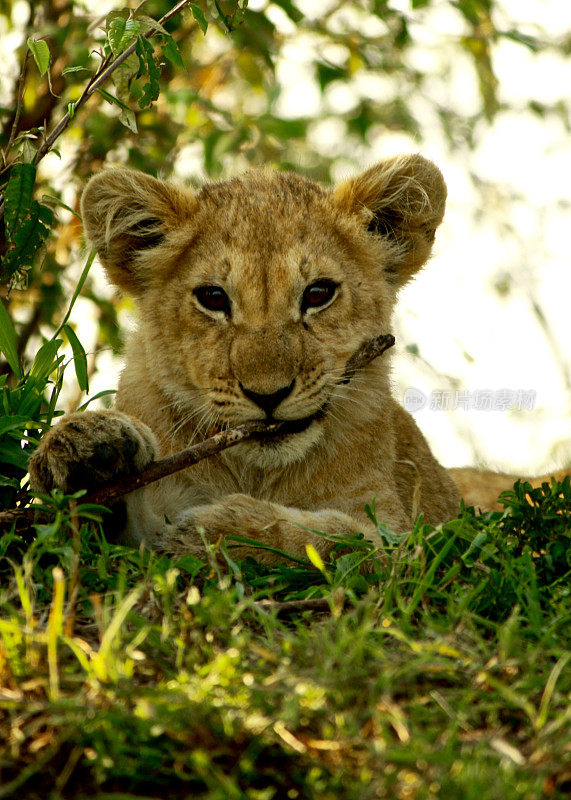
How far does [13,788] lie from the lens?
1735mm

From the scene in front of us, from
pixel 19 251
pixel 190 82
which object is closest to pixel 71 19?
pixel 190 82

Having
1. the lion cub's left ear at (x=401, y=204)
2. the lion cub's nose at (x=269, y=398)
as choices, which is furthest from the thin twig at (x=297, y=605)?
the lion cub's left ear at (x=401, y=204)

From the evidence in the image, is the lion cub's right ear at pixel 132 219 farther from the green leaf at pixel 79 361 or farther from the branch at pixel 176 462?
the branch at pixel 176 462

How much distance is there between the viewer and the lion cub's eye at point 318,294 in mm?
3947

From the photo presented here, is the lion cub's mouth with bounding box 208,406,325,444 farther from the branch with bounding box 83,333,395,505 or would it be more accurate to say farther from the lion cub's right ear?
the lion cub's right ear

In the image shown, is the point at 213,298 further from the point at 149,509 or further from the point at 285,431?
the point at 149,509

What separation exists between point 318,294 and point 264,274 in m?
0.25

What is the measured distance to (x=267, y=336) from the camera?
3730 millimetres

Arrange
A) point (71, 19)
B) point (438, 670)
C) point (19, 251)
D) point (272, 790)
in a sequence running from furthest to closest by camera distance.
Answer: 1. point (71, 19)
2. point (19, 251)
3. point (438, 670)
4. point (272, 790)

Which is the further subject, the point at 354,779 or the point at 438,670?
the point at 438,670

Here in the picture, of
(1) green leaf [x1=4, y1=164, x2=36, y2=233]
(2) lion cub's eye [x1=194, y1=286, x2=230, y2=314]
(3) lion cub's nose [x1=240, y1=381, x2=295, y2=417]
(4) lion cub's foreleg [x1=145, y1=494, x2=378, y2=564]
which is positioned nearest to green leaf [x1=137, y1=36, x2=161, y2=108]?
(1) green leaf [x1=4, y1=164, x2=36, y2=233]

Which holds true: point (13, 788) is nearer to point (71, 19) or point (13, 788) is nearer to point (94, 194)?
point (94, 194)

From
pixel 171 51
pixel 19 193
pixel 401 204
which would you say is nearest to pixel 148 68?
pixel 171 51

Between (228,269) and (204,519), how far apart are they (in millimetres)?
1053
